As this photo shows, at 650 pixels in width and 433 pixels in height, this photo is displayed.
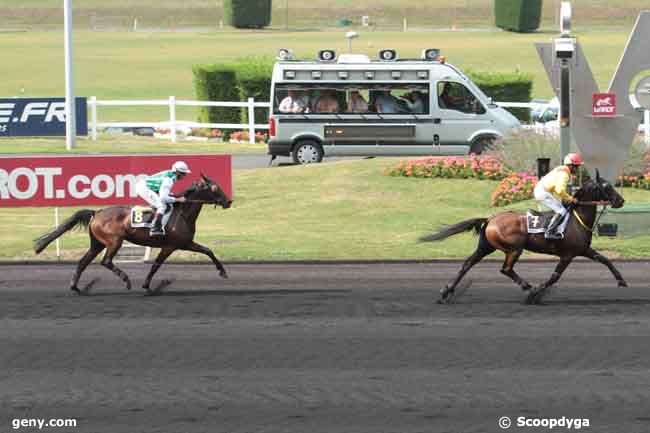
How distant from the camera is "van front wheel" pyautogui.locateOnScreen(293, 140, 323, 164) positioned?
3153cm

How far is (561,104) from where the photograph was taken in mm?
20984

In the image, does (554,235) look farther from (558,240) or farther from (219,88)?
(219,88)

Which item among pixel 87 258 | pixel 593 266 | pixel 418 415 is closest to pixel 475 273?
pixel 593 266

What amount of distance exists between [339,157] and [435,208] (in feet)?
29.3

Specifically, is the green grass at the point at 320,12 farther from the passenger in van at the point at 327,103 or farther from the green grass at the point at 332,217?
the green grass at the point at 332,217

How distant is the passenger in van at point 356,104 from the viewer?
3116 centimetres

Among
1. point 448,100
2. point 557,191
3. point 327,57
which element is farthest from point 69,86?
point 557,191

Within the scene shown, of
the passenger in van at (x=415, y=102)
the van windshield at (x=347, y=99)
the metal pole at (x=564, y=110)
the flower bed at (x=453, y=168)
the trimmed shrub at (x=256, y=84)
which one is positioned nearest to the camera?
the metal pole at (x=564, y=110)

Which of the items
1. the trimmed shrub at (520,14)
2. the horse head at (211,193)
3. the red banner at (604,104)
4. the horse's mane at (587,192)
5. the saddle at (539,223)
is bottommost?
the saddle at (539,223)

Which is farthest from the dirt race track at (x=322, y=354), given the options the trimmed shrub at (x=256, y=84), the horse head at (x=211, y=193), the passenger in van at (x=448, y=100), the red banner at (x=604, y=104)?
the trimmed shrub at (x=256, y=84)

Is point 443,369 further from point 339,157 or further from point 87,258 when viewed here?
point 339,157

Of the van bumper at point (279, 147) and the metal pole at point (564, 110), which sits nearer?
the metal pole at point (564, 110)

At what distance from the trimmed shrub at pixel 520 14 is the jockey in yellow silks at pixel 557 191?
7390 cm

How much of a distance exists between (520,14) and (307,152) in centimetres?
5936
